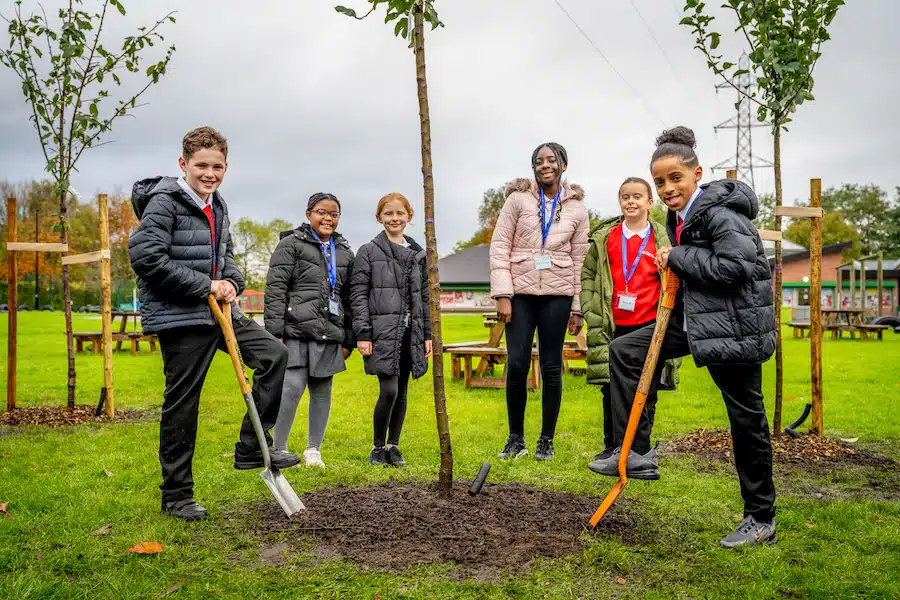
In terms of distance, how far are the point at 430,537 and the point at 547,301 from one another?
2.61m

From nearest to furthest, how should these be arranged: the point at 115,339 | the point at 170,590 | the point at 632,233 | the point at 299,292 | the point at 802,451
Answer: the point at 170,590
the point at 632,233
the point at 299,292
the point at 802,451
the point at 115,339

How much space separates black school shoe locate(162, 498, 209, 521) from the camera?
13.9 ft

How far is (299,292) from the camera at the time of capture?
19.0 ft

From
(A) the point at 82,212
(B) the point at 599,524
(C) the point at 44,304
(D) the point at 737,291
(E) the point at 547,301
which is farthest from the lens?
(C) the point at 44,304

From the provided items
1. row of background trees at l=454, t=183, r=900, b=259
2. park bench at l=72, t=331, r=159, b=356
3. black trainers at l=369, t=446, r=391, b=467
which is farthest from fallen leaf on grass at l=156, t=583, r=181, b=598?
row of background trees at l=454, t=183, r=900, b=259

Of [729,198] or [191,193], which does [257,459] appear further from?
[729,198]

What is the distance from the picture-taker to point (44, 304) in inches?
2452

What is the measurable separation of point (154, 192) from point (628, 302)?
3.20 meters

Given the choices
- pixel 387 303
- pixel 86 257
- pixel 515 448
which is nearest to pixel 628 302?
pixel 515 448

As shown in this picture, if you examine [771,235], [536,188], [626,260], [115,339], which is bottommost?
[115,339]

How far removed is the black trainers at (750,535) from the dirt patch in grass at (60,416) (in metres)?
6.39

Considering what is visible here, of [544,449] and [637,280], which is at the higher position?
[637,280]

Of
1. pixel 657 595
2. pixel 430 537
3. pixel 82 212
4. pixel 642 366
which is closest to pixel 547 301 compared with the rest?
pixel 642 366

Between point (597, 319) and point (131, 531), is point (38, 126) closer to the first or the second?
point (131, 531)
